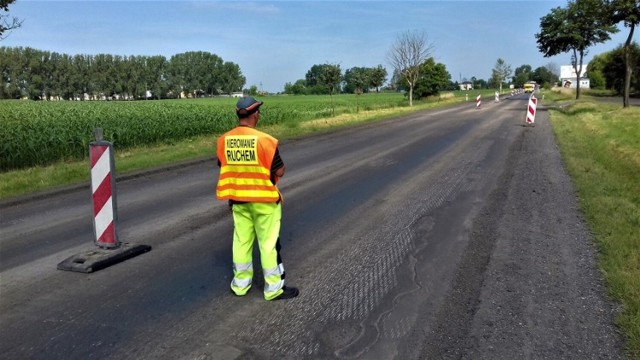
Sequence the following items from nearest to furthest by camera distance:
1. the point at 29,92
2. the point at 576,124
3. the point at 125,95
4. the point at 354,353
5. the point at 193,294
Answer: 1. the point at 354,353
2. the point at 193,294
3. the point at 576,124
4. the point at 29,92
5. the point at 125,95

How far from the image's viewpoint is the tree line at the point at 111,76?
102812mm

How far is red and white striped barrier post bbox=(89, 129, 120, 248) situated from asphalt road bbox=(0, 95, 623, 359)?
1.42ft

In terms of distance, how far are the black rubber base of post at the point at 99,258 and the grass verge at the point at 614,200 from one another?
449cm

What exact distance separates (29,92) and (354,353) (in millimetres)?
118160

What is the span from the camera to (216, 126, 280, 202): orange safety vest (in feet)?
13.0

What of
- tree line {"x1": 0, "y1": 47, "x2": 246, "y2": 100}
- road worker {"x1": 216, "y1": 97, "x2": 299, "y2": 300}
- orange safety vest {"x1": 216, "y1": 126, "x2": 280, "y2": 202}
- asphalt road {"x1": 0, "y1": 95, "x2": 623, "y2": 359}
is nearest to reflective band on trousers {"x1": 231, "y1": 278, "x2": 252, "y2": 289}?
road worker {"x1": 216, "y1": 97, "x2": 299, "y2": 300}

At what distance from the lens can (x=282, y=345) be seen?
11.1 ft

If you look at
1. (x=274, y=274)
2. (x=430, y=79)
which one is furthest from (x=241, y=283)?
(x=430, y=79)

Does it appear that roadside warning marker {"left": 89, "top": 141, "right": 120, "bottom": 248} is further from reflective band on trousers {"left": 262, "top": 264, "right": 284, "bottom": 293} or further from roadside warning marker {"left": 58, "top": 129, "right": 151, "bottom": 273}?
reflective band on trousers {"left": 262, "top": 264, "right": 284, "bottom": 293}

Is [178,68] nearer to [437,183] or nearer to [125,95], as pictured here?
[125,95]

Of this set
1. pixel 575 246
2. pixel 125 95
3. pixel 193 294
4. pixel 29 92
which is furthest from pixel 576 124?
pixel 125 95

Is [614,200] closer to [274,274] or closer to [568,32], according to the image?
[274,274]

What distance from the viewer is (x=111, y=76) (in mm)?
118000

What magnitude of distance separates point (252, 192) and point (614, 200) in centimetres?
604
